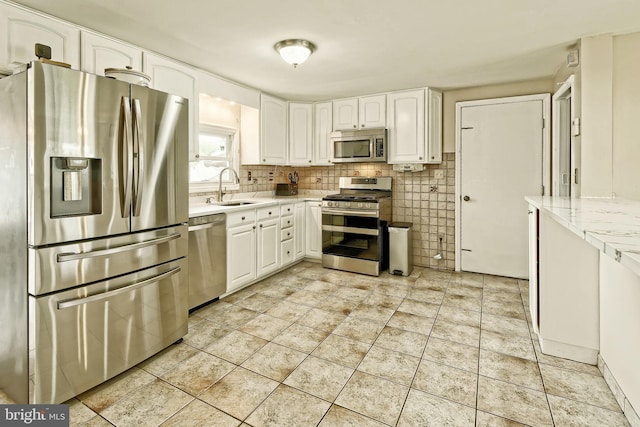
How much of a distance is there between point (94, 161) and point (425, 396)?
2.20 metres

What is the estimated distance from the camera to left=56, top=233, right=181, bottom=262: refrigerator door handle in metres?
1.67

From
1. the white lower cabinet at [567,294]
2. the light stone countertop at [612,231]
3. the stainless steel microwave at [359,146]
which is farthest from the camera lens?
the stainless steel microwave at [359,146]

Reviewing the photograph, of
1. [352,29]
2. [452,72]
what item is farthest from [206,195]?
[452,72]

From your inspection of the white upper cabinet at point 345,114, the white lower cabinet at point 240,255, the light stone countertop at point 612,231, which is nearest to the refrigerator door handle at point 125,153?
the white lower cabinet at point 240,255

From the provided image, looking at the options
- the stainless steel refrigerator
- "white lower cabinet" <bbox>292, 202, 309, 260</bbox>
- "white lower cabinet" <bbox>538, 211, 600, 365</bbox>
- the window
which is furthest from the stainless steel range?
the stainless steel refrigerator

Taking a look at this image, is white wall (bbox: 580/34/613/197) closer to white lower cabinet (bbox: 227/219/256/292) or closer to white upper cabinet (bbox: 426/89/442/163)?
white upper cabinet (bbox: 426/89/442/163)

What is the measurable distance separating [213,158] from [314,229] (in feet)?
5.21

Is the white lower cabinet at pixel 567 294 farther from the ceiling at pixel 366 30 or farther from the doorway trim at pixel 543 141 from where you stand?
the doorway trim at pixel 543 141

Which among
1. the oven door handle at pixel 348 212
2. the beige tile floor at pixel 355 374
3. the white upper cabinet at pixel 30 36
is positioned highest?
the white upper cabinet at pixel 30 36

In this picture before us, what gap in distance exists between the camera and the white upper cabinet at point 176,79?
9.26 feet

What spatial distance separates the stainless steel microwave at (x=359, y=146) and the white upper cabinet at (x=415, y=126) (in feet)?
0.41

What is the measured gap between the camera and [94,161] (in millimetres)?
1818

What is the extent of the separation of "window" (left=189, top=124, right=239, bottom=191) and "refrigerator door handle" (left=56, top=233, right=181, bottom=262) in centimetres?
154

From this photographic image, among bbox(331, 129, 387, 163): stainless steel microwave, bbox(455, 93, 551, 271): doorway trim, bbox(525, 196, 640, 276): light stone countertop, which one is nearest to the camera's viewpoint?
bbox(525, 196, 640, 276): light stone countertop
